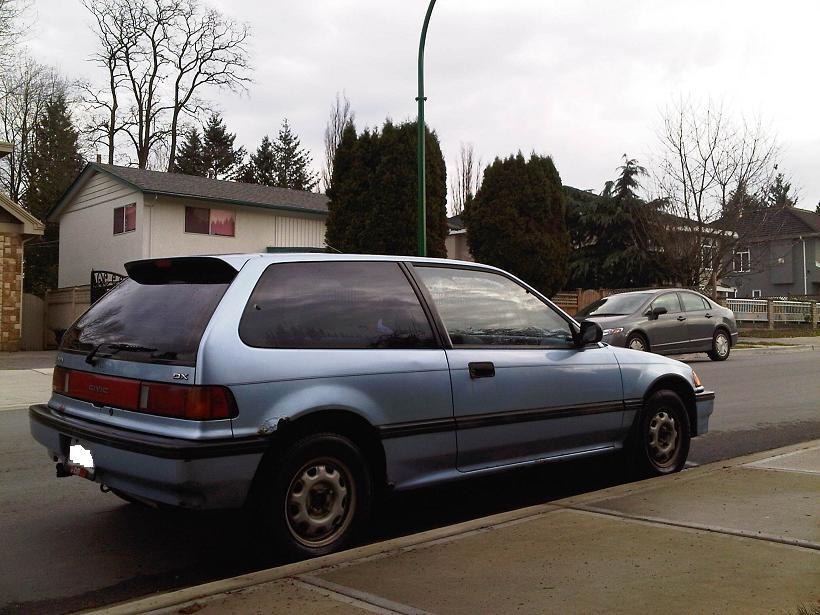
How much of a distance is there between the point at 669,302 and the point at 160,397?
14.1m

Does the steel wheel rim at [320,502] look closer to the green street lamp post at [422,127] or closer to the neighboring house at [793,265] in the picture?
the green street lamp post at [422,127]

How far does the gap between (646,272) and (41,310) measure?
21.5m

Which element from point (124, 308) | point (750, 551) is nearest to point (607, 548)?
point (750, 551)

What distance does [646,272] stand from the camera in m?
30.7

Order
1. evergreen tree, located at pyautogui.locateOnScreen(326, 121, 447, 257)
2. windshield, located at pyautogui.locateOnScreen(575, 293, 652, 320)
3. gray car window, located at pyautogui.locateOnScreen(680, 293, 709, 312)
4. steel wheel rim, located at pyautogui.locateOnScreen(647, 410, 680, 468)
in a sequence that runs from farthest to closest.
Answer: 1. evergreen tree, located at pyautogui.locateOnScreen(326, 121, 447, 257)
2. gray car window, located at pyautogui.locateOnScreen(680, 293, 709, 312)
3. windshield, located at pyautogui.locateOnScreen(575, 293, 652, 320)
4. steel wheel rim, located at pyautogui.locateOnScreen(647, 410, 680, 468)

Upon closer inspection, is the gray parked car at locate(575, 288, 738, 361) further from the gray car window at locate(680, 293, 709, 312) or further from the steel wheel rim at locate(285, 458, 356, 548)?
the steel wheel rim at locate(285, 458, 356, 548)

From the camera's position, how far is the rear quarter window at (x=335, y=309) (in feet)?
13.8

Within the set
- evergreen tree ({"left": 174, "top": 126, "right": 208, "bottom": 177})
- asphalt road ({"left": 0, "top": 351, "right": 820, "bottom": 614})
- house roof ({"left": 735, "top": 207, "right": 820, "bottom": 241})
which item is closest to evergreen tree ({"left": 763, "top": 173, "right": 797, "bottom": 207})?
house roof ({"left": 735, "top": 207, "right": 820, "bottom": 241})

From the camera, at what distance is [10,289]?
23.2 meters

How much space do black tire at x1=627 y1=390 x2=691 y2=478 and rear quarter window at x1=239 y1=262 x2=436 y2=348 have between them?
6.39ft

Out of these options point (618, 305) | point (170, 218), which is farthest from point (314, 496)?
point (170, 218)

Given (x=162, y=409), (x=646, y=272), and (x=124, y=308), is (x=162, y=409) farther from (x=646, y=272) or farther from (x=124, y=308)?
(x=646, y=272)

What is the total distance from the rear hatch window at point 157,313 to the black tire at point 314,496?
729 mm

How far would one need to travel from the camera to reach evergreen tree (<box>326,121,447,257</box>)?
2347cm
